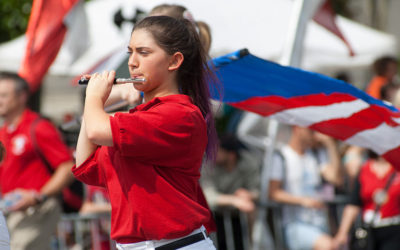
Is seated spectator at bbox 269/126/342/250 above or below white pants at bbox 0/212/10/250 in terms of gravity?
below

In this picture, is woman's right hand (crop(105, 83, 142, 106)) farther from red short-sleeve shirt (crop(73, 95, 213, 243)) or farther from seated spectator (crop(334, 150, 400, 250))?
seated spectator (crop(334, 150, 400, 250))

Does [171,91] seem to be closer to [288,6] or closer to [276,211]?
[276,211]

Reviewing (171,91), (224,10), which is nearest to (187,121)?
(171,91)

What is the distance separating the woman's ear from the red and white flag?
4.11m

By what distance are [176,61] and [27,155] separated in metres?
2.92

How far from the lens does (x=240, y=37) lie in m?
9.64

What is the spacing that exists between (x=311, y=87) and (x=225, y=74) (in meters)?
0.55

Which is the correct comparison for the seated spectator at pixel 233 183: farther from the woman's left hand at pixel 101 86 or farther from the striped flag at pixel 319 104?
the woman's left hand at pixel 101 86

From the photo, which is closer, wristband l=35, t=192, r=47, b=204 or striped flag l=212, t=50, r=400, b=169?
striped flag l=212, t=50, r=400, b=169

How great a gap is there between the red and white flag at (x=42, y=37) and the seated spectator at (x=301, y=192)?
228cm

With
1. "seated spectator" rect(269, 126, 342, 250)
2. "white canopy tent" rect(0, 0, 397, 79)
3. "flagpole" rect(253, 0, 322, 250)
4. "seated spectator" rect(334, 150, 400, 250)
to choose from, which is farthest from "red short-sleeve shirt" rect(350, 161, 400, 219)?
"white canopy tent" rect(0, 0, 397, 79)

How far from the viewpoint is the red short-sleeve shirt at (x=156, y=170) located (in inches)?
121

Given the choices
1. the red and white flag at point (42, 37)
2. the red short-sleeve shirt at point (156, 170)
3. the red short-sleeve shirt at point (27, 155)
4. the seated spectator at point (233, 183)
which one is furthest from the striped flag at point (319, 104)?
the red and white flag at point (42, 37)

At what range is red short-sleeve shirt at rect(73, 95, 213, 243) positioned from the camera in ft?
10.1
